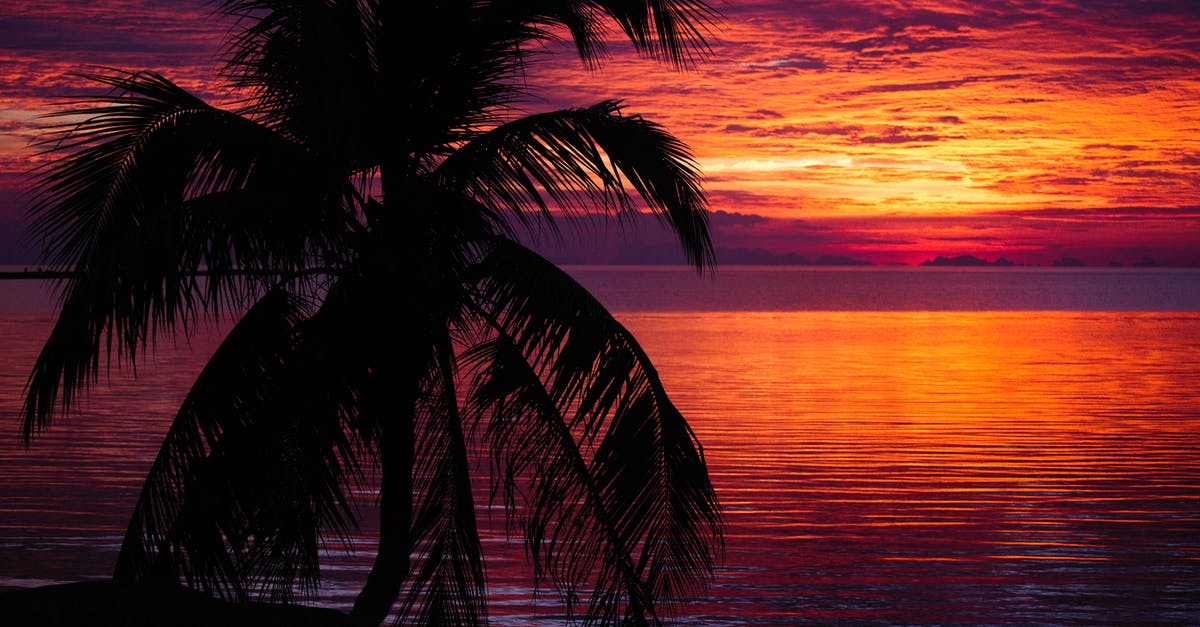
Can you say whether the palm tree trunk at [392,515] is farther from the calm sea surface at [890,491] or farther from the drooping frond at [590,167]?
the calm sea surface at [890,491]

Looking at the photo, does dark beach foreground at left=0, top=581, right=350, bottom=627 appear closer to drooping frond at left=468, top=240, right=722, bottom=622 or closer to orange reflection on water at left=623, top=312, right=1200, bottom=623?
drooping frond at left=468, top=240, right=722, bottom=622

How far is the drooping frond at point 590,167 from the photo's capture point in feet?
20.4

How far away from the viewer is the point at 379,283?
19.7ft

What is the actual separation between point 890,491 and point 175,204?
1115 cm

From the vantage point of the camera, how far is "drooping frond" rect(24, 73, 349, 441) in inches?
220

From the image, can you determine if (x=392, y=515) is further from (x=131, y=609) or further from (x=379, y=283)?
(x=131, y=609)

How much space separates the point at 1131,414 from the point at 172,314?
2067 cm

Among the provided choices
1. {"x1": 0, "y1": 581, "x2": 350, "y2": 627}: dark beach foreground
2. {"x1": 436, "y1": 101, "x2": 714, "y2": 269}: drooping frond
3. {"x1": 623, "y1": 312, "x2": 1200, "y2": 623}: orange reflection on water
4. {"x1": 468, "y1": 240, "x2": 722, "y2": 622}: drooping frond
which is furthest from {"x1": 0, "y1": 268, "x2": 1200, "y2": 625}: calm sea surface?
{"x1": 0, "y1": 581, "x2": 350, "y2": 627}: dark beach foreground

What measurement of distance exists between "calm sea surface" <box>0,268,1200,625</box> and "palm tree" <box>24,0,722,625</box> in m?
4.09

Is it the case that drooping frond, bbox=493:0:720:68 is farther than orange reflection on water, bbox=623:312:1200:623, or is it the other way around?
orange reflection on water, bbox=623:312:1200:623

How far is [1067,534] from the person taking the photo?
12.8 metres

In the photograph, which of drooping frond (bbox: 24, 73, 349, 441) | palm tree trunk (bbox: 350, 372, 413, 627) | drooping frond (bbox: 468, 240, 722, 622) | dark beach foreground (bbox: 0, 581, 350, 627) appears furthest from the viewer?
palm tree trunk (bbox: 350, 372, 413, 627)

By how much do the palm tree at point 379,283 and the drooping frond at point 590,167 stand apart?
0.01m

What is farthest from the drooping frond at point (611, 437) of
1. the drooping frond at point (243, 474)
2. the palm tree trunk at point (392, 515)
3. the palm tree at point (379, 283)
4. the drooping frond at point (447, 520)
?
the drooping frond at point (243, 474)
